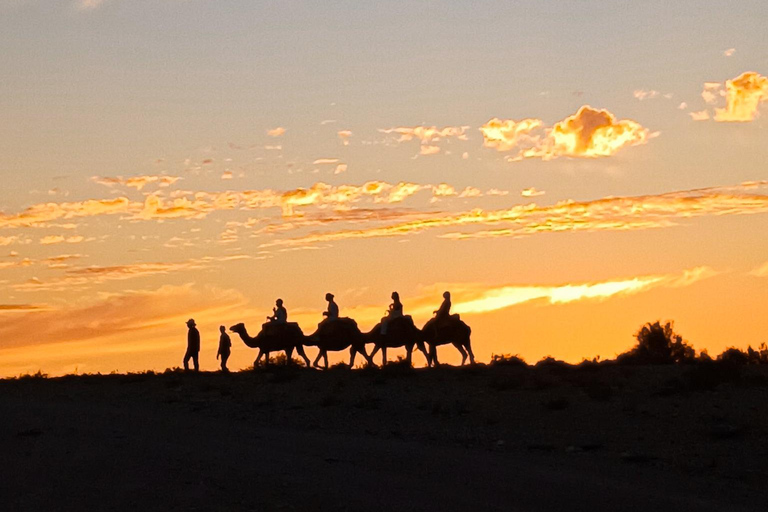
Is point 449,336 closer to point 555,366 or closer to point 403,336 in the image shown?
point 403,336

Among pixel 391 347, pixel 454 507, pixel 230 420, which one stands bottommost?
pixel 454 507

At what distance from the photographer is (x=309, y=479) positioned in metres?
18.2

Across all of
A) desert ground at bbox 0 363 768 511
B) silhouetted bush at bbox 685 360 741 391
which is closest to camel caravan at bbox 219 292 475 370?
desert ground at bbox 0 363 768 511

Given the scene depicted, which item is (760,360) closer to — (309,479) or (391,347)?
(391,347)

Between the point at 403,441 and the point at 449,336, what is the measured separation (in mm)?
16027

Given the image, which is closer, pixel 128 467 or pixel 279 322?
pixel 128 467

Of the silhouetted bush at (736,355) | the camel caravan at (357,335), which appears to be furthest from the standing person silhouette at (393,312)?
the silhouetted bush at (736,355)

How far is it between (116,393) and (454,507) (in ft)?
61.4

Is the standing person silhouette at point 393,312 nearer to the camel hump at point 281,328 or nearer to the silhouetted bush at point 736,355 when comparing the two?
the camel hump at point 281,328

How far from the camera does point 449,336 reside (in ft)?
128

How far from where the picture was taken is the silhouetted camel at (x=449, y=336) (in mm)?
38938

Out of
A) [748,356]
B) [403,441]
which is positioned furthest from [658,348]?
[403,441]

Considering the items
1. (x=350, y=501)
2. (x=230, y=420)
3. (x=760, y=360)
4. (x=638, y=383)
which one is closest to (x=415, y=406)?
(x=230, y=420)

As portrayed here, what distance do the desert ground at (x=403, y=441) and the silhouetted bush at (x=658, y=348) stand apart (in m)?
7.22
